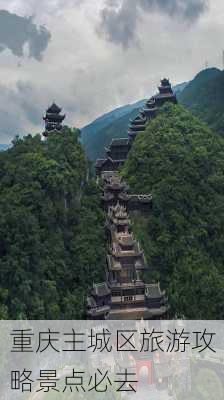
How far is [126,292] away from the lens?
86.5ft

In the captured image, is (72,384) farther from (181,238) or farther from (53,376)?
(181,238)

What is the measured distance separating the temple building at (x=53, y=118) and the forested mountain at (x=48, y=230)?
3.84 metres

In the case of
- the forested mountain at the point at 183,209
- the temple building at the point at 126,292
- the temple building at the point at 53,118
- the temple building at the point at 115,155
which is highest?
the temple building at the point at 53,118

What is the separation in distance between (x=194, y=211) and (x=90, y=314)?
11.9 metres

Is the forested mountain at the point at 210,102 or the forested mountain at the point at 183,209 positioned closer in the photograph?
the forested mountain at the point at 183,209

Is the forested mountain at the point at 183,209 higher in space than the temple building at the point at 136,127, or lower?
lower

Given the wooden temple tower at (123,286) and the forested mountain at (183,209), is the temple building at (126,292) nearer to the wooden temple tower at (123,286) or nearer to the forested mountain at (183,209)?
→ the wooden temple tower at (123,286)

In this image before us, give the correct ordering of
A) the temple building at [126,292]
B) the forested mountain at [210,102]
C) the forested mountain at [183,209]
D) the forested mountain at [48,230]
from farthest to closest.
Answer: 1. the forested mountain at [210,102]
2. the forested mountain at [183,209]
3. the temple building at [126,292]
4. the forested mountain at [48,230]

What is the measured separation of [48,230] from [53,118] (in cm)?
1328

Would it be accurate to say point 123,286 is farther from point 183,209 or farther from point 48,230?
point 183,209

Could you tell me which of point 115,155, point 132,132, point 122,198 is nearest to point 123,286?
point 122,198

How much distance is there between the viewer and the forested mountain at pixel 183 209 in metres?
28.8

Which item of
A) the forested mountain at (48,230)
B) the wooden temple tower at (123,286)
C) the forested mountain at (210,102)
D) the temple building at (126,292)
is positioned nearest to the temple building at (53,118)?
the forested mountain at (48,230)

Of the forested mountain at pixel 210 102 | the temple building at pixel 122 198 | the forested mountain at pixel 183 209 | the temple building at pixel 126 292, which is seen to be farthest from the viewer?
the forested mountain at pixel 210 102
